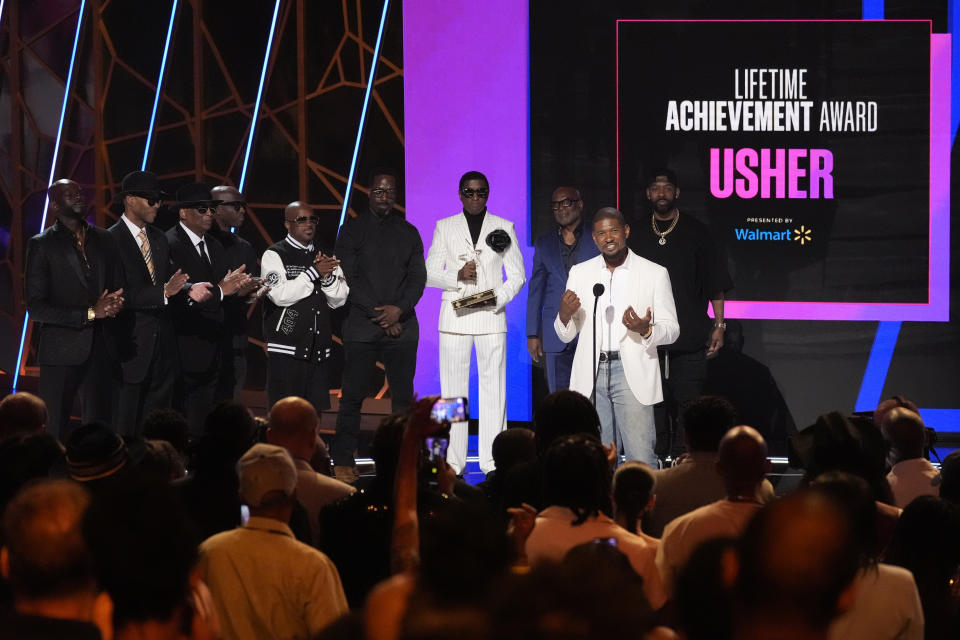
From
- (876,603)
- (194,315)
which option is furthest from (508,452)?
(194,315)

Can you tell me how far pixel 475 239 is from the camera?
8594 mm

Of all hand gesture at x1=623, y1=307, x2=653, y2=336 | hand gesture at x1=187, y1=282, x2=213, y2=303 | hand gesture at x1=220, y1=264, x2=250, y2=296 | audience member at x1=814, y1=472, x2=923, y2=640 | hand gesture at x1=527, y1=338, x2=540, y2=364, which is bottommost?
audience member at x1=814, y1=472, x2=923, y2=640

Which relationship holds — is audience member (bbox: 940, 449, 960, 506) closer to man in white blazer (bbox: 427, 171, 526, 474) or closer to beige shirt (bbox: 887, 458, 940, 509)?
beige shirt (bbox: 887, 458, 940, 509)

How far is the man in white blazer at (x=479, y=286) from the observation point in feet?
28.0

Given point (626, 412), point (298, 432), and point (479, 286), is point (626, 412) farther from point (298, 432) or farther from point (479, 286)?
point (298, 432)

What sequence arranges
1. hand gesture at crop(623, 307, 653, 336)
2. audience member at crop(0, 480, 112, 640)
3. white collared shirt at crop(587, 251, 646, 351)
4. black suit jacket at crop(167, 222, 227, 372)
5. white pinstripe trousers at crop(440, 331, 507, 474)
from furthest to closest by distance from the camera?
1. white pinstripe trousers at crop(440, 331, 507, 474)
2. black suit jacket at crop(167, 222, 227, 372)
3. white collared shirt at crop(587, 251, 646, 351)
4. hand gesture at crop(623, 307, 653, 336)
5. audience member at crop(0, 480, 112, 640)

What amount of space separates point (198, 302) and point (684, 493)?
15.9 ft

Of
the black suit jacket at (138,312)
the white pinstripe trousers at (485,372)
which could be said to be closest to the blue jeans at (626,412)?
the white pinstripe trousers at (485,372)

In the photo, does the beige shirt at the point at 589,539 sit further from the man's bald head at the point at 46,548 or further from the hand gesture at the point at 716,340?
the hand gesture at the point at 716,340

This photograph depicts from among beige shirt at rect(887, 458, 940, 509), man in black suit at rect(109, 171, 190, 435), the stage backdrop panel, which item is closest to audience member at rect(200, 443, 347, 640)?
beige shirt at rect(887, 458, 940, 509)

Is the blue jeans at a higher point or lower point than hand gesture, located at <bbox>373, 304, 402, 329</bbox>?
lower

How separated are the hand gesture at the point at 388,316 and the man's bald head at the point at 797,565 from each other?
267 inches

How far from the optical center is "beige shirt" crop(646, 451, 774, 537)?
4254 millimetres

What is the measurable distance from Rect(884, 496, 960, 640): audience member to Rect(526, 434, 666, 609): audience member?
698 mm
